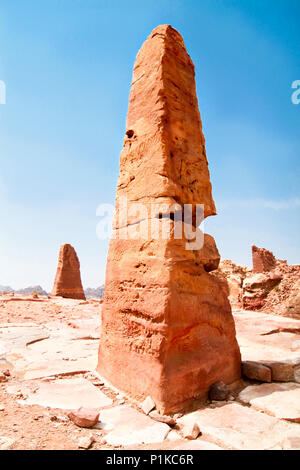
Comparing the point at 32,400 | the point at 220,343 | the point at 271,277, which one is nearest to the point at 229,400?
the point at 220,343

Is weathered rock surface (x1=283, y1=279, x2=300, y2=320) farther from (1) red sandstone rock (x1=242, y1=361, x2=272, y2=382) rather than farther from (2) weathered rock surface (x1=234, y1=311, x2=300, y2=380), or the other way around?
(1) red sandstone rock (x1=242, y1=361, x2=272, y2=382)

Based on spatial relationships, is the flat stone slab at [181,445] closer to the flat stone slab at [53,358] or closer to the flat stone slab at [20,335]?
the flat stone slab at [53,358]

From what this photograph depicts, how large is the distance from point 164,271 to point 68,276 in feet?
50.6

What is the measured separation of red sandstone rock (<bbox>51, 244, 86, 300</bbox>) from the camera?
16625mm

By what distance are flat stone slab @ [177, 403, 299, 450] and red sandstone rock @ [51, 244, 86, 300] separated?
49.9 feet

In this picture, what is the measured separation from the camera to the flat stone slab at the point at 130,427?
1938 millimetres

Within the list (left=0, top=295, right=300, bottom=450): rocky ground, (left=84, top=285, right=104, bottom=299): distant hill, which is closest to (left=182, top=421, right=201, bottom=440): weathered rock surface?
(left=0, top=295, right=300, bottom=450): rocky ground

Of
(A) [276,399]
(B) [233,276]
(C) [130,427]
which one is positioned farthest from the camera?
(B) [233,276]

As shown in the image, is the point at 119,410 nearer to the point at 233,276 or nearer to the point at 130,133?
the point at 130,133

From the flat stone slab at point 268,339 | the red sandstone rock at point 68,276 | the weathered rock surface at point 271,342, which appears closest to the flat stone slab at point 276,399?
the weathered rock surface at point 271,342

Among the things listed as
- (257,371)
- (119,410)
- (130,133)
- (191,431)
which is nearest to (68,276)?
(130,133)

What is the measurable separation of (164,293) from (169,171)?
3.93 ft

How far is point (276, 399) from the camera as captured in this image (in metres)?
2.53

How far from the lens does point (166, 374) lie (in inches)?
93.7
